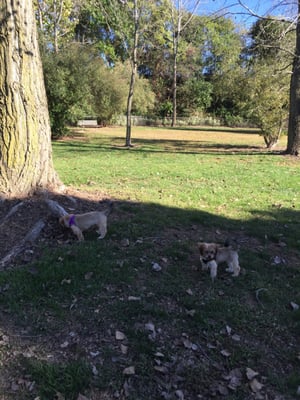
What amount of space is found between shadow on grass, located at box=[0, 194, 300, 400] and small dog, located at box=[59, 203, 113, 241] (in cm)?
15

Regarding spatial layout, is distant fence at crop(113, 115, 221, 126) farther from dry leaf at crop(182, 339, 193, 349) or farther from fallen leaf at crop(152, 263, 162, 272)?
dry leaf at crop(182, 339, 193, 349)

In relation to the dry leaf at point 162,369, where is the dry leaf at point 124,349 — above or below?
above

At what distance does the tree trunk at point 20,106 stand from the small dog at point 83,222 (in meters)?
1.14

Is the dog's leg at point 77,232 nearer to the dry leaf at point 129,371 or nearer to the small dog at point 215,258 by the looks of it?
the small dog at point 215,258

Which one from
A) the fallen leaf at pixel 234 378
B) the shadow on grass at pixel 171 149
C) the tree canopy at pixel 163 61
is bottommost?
the fallen leaf at pixel 234 378

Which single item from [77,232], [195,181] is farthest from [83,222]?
[195,181]

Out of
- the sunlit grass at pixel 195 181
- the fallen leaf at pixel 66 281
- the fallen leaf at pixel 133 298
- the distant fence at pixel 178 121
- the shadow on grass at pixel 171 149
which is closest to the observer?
the fallen leaf at pixel 133 298

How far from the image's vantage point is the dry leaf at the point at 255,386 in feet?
8.50

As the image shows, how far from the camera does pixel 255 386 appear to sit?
2.62 metres

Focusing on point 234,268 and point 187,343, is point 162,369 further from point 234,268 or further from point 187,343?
point 234,268

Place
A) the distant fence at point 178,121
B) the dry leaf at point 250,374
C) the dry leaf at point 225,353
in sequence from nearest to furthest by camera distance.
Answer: the dry leaf at point 250,374
the dry leaf at point 225,353
the distant fence at point 178,121

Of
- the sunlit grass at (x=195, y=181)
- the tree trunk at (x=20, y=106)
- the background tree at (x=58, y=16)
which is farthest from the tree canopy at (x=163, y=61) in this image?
the tree trunk at (x=20, y=106)

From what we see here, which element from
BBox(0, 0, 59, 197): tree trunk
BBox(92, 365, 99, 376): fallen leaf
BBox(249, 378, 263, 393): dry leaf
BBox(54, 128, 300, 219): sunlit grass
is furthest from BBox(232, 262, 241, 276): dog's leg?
BBox(0, 0, 59, 197): tree trunk

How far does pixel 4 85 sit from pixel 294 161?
10.7 metres
